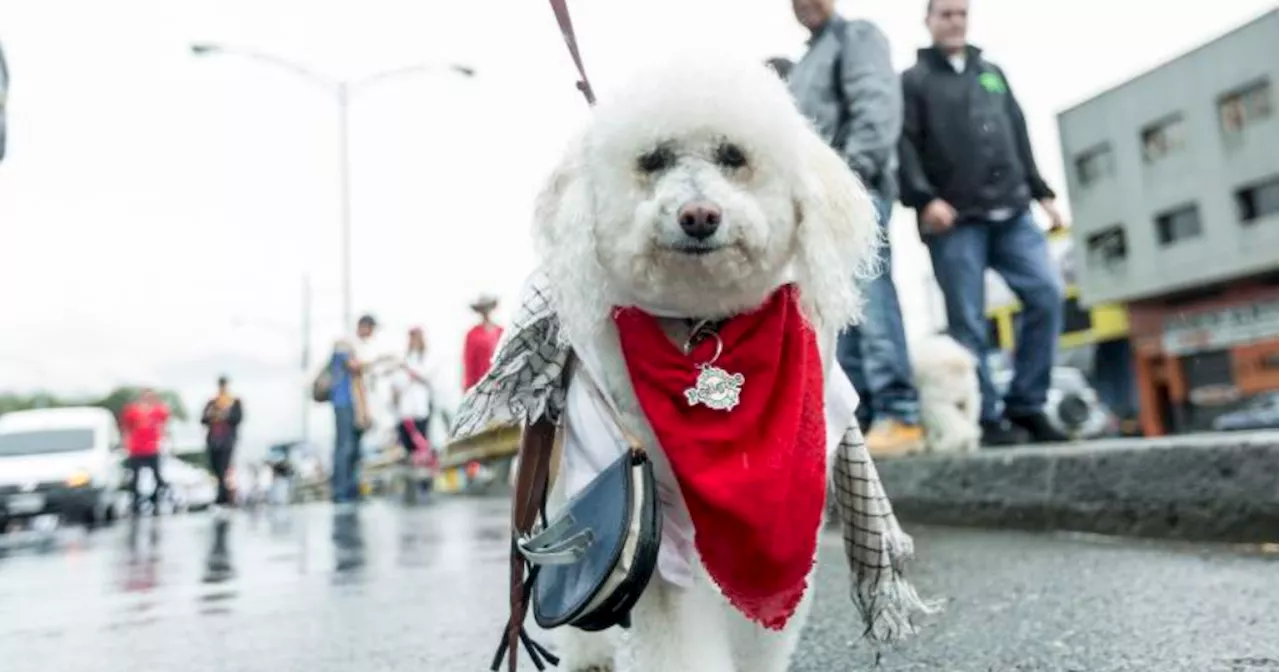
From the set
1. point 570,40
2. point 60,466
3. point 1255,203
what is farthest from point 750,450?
point 1255,203

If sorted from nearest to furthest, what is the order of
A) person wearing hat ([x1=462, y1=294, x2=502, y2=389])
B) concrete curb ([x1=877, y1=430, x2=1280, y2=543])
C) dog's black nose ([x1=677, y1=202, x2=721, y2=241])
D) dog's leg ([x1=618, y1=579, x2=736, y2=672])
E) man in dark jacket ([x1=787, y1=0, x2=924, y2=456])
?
1. dog's black nose ([x1=677, y1=202, x2=721, y2=241])
2. dog's leg ([x1=618, y1=579, x2=736, y2=672])
3. concrete curb ([x1=877, y1=430, x2=1280, y2=543])
4. man in dark jacket ([x1=787, y1=0, x2=924, y2=456])
5. person wearing hat ([x1=462, y1=294, x2=502, y2=389])

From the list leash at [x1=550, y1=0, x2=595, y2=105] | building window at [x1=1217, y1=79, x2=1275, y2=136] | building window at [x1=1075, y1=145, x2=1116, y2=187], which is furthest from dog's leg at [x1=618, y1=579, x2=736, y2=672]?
building window at [x1=1075, y1=145, x2=1116, y2=187]

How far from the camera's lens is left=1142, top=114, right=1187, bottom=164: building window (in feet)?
123

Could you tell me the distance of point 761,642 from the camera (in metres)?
2.29

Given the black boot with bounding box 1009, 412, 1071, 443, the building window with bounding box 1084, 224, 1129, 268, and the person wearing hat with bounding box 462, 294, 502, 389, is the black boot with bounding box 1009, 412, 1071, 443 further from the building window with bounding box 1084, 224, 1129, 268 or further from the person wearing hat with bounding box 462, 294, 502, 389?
the building window with bounding box 1084, 224, 1129, 268

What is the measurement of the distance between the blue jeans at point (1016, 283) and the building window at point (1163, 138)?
3558 cm

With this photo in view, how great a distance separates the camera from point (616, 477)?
2.07 m

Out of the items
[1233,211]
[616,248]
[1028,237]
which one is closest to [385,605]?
[616,248]

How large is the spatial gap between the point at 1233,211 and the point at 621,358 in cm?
3912

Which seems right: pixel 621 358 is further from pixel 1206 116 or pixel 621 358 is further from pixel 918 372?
pixel 1206 116

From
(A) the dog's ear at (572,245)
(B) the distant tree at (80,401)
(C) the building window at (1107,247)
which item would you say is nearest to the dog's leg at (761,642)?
(A) the dog's ear at (572,245)

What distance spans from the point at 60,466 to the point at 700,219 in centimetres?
2027

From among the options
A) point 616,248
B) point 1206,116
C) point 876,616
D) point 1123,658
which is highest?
point 1206,116

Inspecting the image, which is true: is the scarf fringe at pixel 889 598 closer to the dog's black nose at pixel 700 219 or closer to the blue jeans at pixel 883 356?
the dog's black nose at pixel 700 219
